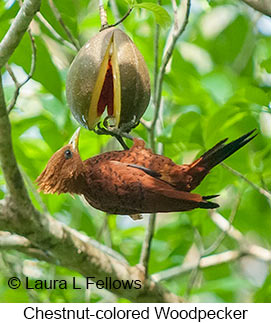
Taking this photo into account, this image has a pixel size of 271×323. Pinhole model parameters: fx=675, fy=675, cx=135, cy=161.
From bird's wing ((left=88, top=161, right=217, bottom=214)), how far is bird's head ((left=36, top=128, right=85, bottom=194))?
0.07 m

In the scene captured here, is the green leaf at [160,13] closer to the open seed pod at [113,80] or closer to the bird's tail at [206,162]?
the open seed pod at [113,80]

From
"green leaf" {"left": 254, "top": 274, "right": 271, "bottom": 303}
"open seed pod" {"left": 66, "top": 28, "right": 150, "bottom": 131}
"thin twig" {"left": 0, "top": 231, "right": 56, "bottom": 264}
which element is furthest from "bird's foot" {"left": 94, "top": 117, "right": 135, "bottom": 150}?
"green leaf" {"left": 254, "top": 274, "right": 271, "bottom": 303}

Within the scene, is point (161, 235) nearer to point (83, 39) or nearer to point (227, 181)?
point (227, 181)

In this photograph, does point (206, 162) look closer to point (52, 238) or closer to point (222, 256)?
point (52, 238)

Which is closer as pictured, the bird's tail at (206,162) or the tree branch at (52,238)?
the bird's tail at (206,162)

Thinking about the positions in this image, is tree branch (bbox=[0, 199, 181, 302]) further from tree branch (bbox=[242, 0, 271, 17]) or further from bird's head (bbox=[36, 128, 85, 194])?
tree branch (bbox=[242, 0, 271, 17])

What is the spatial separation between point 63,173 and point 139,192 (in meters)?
0.23

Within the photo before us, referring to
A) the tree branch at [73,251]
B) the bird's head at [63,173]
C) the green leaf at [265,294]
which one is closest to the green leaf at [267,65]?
the bird's head at [63,173]

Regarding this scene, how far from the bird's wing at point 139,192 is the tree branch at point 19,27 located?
0.46 metres

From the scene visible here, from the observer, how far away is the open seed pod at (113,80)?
1.81m

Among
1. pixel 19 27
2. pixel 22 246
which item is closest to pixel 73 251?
pixel 22 246

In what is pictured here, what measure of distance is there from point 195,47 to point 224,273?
1.57 metres

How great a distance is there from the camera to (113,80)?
1.87 m

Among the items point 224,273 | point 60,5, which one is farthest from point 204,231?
point 60,5
